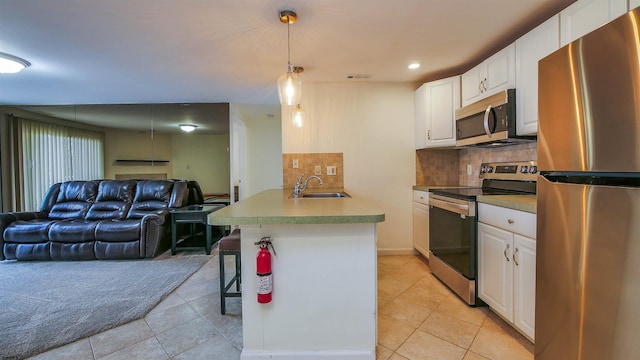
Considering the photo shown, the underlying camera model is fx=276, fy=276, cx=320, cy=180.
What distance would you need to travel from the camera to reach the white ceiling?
1.81 meters

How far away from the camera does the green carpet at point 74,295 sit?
1.83 meters

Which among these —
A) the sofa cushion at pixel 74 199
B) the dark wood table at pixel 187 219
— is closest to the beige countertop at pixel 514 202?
the dark wood table at pixel 187 219

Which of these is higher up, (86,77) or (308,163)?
(86,77)

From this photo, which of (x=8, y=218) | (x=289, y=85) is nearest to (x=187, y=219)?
(x=8, y=218)

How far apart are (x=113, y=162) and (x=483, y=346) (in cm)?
543

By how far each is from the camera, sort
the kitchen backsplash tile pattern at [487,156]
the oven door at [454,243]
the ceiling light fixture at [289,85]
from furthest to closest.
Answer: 1. the kitchen backsplash tile pattern at [487,156]
2. the oven door at [454,243]
3. the ceiling light fixture at [289,85]

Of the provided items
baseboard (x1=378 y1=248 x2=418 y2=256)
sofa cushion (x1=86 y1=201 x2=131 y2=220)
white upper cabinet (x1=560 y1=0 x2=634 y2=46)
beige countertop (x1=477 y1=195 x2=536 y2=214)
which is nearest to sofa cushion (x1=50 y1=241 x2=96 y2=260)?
sofa cushion (x1=86 y1=201 x2=131 y2=220)

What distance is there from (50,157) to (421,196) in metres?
5.52

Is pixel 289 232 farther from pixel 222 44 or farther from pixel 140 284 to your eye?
pixel 140 284

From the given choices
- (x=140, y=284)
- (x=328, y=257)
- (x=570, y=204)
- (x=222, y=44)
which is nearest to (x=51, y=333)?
(x=140, y=284)

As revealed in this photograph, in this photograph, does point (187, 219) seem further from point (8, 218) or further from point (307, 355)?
point (307, 355)

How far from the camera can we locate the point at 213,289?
253 cm

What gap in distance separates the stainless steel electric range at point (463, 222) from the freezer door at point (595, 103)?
1000mm

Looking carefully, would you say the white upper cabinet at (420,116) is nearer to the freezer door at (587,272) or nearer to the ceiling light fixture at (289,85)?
the ceiling light fixture at (289,85)
